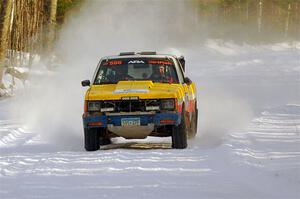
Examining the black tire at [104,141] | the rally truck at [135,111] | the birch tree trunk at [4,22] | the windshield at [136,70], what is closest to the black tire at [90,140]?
A: the rally truck at [135,111]

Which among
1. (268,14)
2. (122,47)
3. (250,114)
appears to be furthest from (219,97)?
(268,14)

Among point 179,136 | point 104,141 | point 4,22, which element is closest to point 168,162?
point 179,136

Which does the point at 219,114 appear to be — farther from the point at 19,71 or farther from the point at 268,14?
the point at 268,14

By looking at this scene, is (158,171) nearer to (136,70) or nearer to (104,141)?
(136,70)

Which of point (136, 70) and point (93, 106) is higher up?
point (136, 70)

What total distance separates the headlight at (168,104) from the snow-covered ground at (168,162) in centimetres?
74

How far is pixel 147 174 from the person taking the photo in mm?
8719

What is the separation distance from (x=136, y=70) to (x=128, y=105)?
1.43 metres

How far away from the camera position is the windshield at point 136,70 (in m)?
12.6

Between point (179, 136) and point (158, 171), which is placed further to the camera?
point (179, 136)

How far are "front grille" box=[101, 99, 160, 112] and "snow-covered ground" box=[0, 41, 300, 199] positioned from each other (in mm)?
651

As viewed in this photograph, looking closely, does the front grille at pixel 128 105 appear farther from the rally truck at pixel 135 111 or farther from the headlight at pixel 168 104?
the headlight at pixel 168 104

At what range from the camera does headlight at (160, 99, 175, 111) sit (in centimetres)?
1159

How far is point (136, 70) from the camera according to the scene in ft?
42.1
